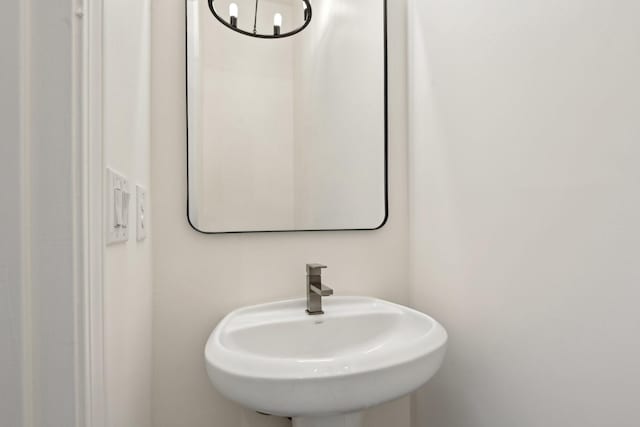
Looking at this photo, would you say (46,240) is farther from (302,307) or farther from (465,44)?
(465,44)

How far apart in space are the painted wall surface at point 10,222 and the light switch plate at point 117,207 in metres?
0.14

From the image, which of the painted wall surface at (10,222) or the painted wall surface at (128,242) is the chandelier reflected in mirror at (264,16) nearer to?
the painted wall surface at (128,242)

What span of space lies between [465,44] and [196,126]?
2.69 feet

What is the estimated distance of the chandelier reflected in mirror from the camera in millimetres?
1055

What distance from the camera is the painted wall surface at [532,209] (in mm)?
604

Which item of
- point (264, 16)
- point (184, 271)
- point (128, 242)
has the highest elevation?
point (264, 16)

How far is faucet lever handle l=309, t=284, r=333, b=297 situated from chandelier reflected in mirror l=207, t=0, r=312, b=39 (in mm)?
812

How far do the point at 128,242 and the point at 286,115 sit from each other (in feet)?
2.13

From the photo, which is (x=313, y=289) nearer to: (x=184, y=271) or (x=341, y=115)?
(x=184, y=271)

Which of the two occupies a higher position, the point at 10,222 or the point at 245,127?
the point at 245,127

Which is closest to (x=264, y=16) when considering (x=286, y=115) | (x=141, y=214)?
(x=286, y=115)

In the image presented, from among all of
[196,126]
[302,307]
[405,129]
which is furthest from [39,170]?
[405,129]

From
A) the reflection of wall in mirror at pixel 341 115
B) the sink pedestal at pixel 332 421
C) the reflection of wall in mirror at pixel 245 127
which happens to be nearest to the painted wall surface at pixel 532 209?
the reflection of wall in mirror at pixel 341 115

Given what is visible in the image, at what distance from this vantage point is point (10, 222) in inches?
13.9
